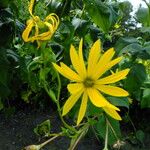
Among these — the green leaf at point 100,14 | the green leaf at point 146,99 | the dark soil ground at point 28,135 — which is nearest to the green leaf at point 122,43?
the green leaf at point 100,14

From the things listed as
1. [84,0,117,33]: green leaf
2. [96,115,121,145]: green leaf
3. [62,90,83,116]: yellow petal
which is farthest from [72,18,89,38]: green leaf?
[62,90,83,116]: yellow petal

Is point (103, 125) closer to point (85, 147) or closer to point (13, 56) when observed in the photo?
point (13, 56)

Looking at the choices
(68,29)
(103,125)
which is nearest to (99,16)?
(68,29)

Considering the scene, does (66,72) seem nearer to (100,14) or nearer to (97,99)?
(97,99)

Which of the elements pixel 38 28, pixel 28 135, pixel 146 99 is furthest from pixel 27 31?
pixel 28 135

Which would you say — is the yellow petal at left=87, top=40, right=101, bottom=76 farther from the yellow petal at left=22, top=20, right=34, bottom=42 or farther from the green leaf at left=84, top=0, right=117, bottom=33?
the green leaf at left=84, top=0, right=117, bottom=33
